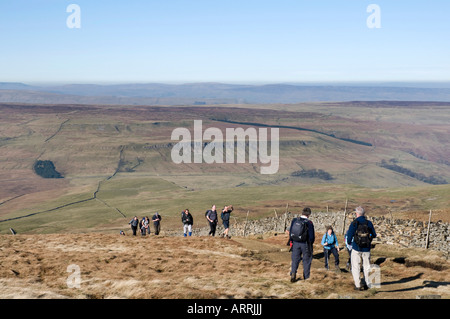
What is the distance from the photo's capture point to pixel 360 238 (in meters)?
15.0

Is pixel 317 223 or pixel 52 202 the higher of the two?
pixel 317 223

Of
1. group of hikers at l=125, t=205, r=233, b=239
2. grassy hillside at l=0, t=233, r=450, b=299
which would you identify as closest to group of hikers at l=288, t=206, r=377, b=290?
grassy hillside at l=0, t=233, r=450, b=299

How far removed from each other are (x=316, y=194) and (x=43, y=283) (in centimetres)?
10578

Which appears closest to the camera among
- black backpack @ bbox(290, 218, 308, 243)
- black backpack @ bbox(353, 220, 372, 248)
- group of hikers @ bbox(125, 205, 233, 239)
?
black backpack @ bbox(353, 220, 372, 248)

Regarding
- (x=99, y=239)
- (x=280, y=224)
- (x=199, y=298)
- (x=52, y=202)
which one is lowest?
(x=52, y=202)

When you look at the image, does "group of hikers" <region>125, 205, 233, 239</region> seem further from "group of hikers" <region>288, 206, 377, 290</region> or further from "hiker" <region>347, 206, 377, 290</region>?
"hiker" <region>347, 206, 377, 290</region>

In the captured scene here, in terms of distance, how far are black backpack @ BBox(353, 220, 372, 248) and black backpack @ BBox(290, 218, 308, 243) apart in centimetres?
173

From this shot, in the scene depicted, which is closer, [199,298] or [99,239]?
[199,298]

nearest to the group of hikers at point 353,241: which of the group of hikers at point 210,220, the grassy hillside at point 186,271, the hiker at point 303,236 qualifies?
the hiker at point 303,236

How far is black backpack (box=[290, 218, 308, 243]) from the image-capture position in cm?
1565

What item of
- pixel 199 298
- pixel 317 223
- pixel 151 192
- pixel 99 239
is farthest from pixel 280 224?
pixel 151 192
